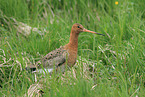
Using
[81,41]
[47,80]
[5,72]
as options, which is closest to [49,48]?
[81,41]

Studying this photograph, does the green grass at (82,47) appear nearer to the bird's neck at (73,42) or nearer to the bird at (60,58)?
the bird at (60,58)

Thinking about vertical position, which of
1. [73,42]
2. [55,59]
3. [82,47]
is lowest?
[55,59]

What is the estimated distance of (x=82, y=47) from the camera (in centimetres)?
529

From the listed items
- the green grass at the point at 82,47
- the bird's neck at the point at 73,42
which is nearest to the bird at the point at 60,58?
the bird's neck at the point at 73,42

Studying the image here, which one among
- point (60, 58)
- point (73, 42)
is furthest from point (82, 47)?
point (60, 58)

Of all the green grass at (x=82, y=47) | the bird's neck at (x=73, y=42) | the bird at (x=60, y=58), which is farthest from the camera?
the bird's neck at (x=73, y=42)

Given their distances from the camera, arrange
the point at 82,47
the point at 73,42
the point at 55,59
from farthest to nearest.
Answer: the point at 82,47, the point at 73,42, the point at 55,59

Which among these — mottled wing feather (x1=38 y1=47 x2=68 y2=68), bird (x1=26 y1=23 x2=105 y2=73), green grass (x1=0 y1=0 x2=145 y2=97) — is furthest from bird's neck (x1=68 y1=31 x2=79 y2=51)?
green grass (x1=0 y1=0 x2=145 y2=97)

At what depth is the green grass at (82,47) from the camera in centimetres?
355

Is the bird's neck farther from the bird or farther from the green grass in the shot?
the green grass

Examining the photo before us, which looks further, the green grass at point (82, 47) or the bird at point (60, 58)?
the bird at point (60, 58)

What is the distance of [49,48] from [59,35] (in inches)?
16.5

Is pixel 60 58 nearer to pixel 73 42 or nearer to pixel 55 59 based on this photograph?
pixel 55 59

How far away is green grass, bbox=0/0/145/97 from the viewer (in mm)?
3547
